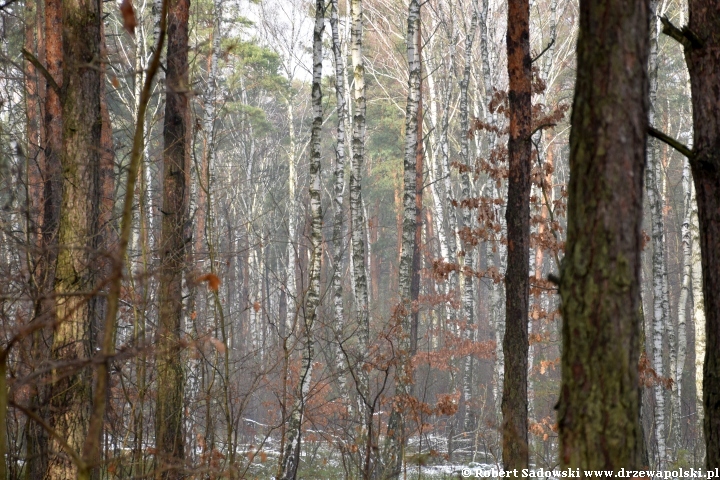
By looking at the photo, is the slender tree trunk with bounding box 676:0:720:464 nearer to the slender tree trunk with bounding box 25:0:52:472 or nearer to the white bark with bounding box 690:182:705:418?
the slender tree trunk with bounding box 25:0:52:472

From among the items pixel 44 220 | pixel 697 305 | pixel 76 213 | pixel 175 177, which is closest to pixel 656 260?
pixel 697 305

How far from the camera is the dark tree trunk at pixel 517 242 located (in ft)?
21.5

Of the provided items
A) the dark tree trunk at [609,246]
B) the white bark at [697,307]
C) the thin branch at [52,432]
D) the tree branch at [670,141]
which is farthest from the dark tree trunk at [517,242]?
the white bark at [697,307]

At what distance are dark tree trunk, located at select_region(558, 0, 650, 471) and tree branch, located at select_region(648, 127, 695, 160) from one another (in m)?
0.45

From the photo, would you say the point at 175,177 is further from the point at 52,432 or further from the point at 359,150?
the point at 52,432

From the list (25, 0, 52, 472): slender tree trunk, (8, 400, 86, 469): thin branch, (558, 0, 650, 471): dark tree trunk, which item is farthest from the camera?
(25, 0, 52, 472): slender tree trunk

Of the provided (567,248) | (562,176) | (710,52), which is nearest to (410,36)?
(710,52)

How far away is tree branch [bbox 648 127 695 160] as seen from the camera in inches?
123

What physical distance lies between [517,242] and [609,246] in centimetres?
430

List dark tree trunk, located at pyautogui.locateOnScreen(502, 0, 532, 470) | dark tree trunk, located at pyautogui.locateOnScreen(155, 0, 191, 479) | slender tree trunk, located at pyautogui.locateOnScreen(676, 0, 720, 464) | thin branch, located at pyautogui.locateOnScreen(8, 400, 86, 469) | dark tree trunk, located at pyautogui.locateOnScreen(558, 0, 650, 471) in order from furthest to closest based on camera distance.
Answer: dark tree trunk, located at pyautogui.locateOnScreen(155, 0, 191, 479) → dark tree trunk, located at pyautogui.locateOnScreen(502, 0, 532, 470) → slender tree trunk, located at pyautogui.locateOnScreen(676, 0, 720, 464) → dark tree trunk, located at pyautogui.locateOnScreen(558, 0, 650, 471) → thin branch, located at pyautogui.locateOnScreen(8, 400, 86, 469)

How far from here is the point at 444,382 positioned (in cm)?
2511

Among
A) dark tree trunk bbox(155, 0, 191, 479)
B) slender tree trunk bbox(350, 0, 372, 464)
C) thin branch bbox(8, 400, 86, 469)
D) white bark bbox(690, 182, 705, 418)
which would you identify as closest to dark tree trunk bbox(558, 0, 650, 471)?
thin branch bbox(8, 400, 86, 469)

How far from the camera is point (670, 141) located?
3455 millimetres

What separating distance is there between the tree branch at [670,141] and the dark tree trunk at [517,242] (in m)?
2.88
